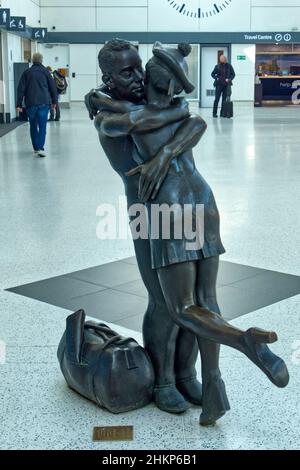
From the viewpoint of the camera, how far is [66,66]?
3106 cm

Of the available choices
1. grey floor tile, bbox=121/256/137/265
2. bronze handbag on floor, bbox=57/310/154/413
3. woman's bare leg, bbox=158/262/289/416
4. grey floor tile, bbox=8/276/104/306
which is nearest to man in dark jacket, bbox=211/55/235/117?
grey floor tile, bbox=121/256/137/265

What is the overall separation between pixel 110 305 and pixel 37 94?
8829 millimetres

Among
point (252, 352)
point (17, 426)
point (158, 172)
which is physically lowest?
point (17, 426)

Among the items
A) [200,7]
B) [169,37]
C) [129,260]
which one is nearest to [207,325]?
[129,260]

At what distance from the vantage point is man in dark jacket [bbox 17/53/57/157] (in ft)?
41.4

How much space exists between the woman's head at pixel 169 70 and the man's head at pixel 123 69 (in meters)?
0.09

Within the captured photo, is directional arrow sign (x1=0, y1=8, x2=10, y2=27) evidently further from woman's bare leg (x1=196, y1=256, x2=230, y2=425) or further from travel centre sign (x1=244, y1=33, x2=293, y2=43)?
woman's bare leg (x1=196, y1=256, x2=230, y2=425)

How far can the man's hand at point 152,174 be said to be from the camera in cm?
274

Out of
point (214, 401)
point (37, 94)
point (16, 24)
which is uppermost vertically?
point (16, 24)

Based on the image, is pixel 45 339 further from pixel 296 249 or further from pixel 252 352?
pixel 296 249

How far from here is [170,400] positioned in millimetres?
3047

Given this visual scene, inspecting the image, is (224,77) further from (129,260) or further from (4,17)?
(129,260)

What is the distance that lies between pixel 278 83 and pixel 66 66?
9958 mm

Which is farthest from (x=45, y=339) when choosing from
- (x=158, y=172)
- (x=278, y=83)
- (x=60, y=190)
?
(x=278, y=83)
